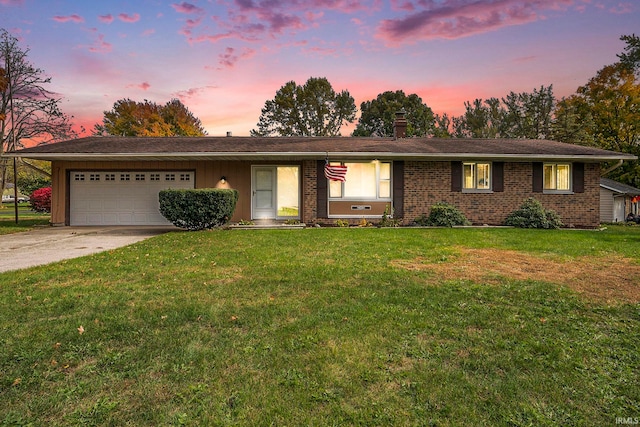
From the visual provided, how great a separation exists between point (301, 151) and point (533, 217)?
28.7 feet

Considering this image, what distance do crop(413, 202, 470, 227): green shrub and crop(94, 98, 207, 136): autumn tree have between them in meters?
26.6

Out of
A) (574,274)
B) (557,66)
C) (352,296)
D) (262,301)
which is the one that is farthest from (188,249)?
(557,66)

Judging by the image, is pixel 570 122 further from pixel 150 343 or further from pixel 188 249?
pixel 150 343

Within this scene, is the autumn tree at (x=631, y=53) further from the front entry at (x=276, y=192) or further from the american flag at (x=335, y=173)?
the front entry at (x=276, y=192)

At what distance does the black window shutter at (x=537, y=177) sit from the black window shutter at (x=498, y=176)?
1.23 metres

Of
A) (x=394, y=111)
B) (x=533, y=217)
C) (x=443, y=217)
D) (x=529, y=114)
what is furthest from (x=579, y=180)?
(x=529, y=114)

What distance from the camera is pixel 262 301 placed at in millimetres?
3838

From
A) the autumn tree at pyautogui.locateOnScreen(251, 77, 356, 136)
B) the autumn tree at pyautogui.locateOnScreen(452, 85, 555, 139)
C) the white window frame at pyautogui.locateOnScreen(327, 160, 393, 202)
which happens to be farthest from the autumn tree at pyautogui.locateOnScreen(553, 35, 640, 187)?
the autumn tree at pyautogui.locateOnScreen(251, 77, 356, 136)

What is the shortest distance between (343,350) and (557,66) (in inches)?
804

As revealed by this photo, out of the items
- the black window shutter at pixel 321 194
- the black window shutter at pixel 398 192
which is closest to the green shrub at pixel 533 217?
the black window shutter at pixel 398 192

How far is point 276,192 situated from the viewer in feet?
44.7

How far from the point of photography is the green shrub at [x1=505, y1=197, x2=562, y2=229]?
12266mm

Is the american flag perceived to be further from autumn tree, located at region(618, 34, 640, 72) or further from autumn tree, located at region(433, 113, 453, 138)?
autumn tree, located at region(433, 113, 453, 138)

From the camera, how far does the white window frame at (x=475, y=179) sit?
13062 millimetres
